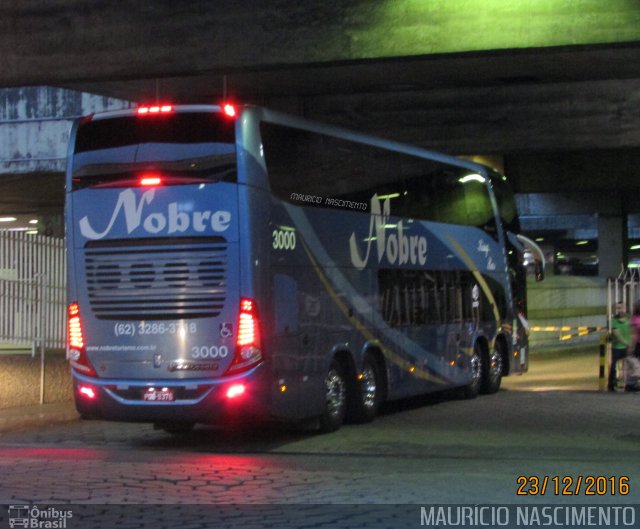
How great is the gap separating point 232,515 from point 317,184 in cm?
691

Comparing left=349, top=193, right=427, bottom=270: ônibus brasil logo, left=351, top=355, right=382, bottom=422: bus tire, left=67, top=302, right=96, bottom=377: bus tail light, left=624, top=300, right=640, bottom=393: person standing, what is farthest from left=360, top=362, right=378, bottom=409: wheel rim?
left=624, top=300, right=640, bottom=393: person standing

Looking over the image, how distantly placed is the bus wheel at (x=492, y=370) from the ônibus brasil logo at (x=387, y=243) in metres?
3.95

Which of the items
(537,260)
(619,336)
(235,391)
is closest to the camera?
(235,391)

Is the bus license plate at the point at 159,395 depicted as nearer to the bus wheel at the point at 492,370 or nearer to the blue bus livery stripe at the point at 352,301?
the blue bus livery stripe at the point at 352,301

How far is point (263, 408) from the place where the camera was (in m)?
13.4

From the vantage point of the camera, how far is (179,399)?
44.1ft

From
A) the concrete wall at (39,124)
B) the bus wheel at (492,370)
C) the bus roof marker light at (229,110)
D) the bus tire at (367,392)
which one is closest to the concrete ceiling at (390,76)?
the bus roof marker light at (229,110)

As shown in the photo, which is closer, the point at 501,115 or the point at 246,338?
the point at 246,338

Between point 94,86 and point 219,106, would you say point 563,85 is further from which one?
point 219,106

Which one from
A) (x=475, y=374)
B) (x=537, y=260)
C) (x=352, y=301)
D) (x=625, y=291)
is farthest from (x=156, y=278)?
(x=537, y=260)

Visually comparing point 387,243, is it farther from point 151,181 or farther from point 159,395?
point 159,395

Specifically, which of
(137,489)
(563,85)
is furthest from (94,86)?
(137,489)

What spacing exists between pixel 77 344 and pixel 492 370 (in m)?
9.93

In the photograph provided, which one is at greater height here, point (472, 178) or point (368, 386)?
point (472, 178)
